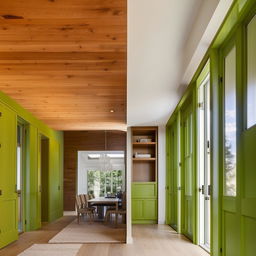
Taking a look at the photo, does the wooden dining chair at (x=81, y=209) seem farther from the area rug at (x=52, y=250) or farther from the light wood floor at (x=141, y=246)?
the area rug at (x=52, y=250)

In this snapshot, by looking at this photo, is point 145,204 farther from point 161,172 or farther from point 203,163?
point 203,163

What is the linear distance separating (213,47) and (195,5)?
0.70m

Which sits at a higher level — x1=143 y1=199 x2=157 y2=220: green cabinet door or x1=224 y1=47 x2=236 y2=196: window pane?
x1=224 y1=47 x2=236 y2=196: window pane

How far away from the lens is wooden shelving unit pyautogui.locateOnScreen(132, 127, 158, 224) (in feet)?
33.2

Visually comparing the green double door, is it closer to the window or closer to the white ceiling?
the white ceiling

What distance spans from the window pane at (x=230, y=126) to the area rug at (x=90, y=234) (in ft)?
12.4

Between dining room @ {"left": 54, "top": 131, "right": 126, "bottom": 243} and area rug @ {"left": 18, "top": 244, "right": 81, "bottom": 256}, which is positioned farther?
dining room @ {"left": 54, "top": 131, "right": 126, "bottom": 243}

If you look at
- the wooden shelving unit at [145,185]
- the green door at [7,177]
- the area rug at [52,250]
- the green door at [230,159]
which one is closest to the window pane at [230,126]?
the green door at [230,159]

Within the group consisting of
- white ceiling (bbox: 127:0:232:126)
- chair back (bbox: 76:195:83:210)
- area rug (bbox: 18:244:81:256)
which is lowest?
area rug (bbox: 18:244:81:256)

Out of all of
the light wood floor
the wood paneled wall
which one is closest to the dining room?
the wood paneled wall

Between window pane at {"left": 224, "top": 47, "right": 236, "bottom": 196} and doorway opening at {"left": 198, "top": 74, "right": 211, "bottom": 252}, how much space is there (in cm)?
188

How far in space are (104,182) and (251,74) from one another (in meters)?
13.4

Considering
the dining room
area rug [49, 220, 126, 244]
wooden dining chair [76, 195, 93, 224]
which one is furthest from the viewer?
the dining room

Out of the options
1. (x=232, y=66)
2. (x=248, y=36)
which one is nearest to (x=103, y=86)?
(x=232, y=66)
